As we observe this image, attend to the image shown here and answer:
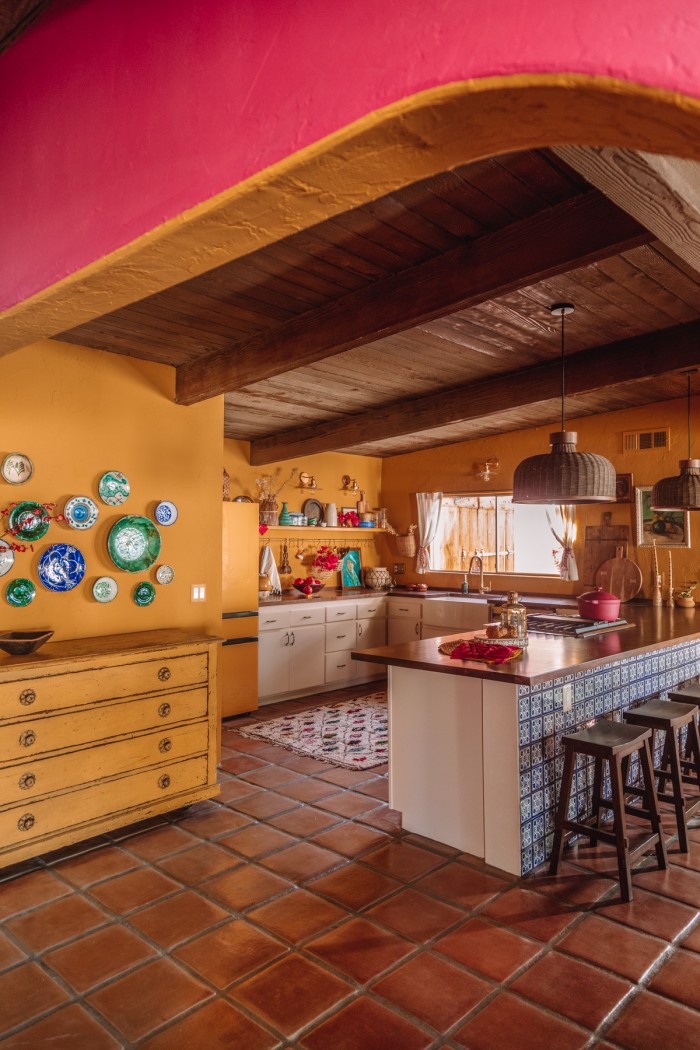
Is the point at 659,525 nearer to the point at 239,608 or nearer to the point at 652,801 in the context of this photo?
the point at 652,801

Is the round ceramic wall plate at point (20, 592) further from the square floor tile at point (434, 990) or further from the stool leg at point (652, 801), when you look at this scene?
the stool leg at point (652, 801)

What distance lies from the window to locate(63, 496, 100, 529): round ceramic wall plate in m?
4.56

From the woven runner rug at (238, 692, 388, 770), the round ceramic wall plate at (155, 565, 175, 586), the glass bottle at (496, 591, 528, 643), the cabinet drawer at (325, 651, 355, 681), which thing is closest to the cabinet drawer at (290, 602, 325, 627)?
the cabinet drawer at (325, 651, 355, 681)

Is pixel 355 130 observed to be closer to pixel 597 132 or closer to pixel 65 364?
pixel 597 132

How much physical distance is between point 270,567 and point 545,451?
9.70 ft

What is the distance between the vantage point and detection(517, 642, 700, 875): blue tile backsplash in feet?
10.2

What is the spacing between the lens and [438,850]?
3326mm

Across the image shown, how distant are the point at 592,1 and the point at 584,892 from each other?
3.13m

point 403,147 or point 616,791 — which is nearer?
point 403,147

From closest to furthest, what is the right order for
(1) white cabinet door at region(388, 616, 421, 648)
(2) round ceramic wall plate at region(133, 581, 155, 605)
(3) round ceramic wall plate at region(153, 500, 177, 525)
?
(2) round ceramic wall plate at region(133, 581, 155, 605) → (3) round ceramic wall plate at region(153, 500, 177, 525) → (1) white cabinet door at region(388, 616, 421, 648)

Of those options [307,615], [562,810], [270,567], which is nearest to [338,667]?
[307,615]

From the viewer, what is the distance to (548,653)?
341 cm

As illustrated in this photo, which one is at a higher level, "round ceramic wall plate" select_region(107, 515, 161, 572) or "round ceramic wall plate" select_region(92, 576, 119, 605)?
"round ceramic wall plate" select_region(107, 515, 161, 572)

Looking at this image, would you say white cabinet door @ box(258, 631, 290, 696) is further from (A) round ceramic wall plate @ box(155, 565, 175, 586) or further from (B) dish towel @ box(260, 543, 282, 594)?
(A) round ceramic wall plate @ box(155, 565, 175, 586)
